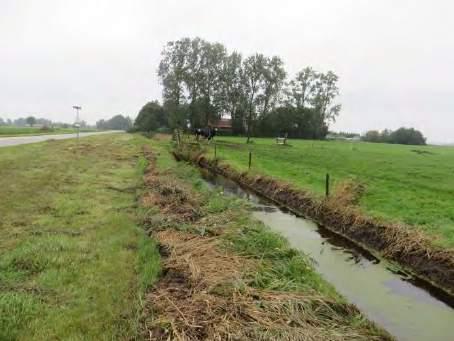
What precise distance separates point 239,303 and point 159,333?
1.11 m

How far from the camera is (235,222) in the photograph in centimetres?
813

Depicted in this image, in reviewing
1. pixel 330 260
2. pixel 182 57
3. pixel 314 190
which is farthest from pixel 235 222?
pixel 182 57

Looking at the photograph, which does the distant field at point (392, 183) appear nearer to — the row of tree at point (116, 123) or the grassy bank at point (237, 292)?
the grassy bank at point (237, 292)

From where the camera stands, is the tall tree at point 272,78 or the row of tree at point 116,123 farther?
the row of tree at point 116,123

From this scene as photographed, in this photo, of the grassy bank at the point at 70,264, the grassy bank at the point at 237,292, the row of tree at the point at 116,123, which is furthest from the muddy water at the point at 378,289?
the row of tree at the point at 116,123

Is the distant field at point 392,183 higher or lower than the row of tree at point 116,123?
lower

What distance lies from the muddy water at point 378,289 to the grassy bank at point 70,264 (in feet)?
13.4

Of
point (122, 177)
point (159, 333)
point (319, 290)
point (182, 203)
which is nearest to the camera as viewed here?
point (159, 333)

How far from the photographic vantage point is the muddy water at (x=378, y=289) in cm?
527

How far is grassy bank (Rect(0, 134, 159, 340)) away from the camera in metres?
3.96

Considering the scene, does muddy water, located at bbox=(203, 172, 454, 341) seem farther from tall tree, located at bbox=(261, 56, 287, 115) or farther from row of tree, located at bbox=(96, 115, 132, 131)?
row of tree, located at bbox=(96, 115, 132, 131)

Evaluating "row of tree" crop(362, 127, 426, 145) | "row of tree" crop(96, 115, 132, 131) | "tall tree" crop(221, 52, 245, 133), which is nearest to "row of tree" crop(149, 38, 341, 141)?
"tall tree" crop(221, 52, 245, 133)

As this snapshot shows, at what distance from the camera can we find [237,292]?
14.8ft

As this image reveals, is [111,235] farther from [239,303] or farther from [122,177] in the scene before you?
[122,177]
